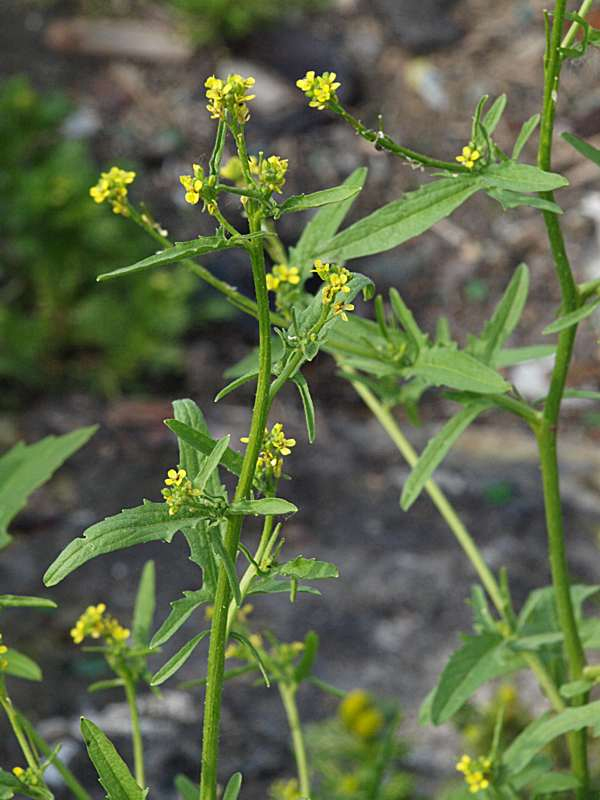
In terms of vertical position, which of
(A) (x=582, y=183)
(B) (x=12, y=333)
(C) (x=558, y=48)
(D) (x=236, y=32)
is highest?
(C) (x=558, y=48)

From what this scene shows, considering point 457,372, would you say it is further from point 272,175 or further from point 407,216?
point 272,175

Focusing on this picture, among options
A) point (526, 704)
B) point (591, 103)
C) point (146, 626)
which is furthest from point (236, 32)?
point (146, 626)

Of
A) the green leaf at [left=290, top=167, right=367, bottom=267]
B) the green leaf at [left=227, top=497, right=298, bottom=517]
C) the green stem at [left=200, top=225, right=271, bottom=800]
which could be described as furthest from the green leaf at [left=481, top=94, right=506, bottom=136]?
the green leaf at [left=227, top=497, right=298, bottom=517]

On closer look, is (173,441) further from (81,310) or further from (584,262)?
(584,262)

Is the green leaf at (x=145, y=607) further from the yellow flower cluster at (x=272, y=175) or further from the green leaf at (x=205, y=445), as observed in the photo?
the yellow flower cluster at (x=272, y=175)

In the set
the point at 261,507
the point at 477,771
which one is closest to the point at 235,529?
the point at 261,507

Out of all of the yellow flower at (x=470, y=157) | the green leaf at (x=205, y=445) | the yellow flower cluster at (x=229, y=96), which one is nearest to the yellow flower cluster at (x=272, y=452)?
the green leaf at (x=205, y=445)

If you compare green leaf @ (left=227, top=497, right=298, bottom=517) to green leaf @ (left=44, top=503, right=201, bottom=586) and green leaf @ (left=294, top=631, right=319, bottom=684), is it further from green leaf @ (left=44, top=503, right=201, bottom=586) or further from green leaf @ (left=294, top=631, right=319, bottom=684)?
green leaf @ (left=294, top=631, right=319, bottom=684)
